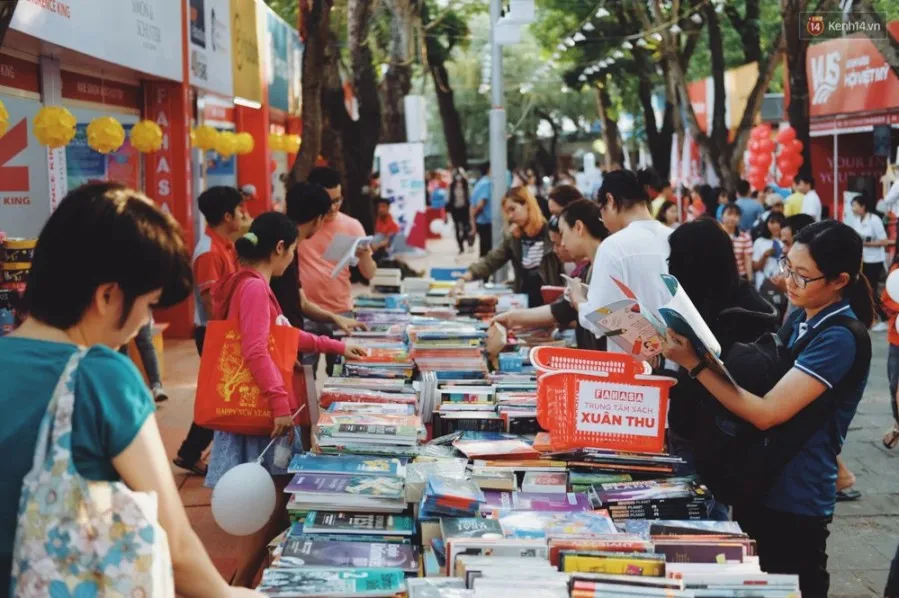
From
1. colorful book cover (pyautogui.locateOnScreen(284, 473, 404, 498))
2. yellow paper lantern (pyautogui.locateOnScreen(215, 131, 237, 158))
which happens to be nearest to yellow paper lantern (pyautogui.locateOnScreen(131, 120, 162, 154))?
yellow paper lantern (pyautogui.locateOnScreen(215, 131, 237, 158))

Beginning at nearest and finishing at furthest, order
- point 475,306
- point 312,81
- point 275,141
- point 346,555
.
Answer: point 346,555, point 475,306, point 312,81, point 275,141

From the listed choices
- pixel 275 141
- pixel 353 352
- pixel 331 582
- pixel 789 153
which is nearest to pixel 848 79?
pixel 789 153

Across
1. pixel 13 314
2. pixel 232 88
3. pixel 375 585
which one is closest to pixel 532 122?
pixel 232 88

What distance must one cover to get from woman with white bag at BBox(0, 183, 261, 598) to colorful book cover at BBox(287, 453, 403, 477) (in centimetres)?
139

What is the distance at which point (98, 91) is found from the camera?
393 inches

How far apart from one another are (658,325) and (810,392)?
1.67ft

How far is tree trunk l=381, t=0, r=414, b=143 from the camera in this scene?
18.2 meters

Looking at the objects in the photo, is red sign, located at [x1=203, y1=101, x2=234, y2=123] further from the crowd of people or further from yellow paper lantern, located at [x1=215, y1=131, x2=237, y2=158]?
the crowd of people

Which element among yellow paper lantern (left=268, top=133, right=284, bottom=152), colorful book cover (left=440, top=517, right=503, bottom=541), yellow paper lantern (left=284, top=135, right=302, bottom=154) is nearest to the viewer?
colorful book cover (left=440, top=517, right=503, bottom=541)

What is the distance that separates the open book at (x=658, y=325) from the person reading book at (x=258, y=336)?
4.25 ft

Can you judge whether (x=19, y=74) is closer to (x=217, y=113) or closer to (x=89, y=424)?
(x=89, y=424)

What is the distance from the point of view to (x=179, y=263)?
6.66ft

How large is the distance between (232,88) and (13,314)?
8.02 metres

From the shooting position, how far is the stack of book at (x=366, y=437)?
12.0 feet
